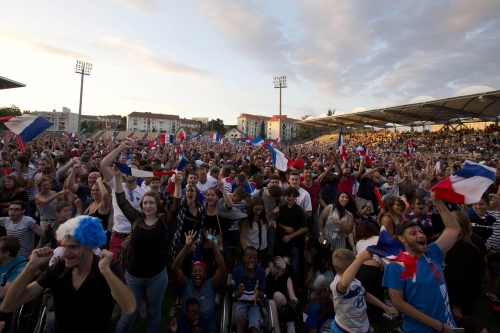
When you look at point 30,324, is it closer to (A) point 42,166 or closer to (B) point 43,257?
(B) point 43,257

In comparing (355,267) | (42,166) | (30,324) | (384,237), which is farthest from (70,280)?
(42,166)

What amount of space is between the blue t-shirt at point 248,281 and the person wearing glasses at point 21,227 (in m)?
2.96

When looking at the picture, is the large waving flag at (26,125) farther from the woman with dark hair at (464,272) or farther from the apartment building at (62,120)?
the apartment building at (62,120)

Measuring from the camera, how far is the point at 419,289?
8.00 ft

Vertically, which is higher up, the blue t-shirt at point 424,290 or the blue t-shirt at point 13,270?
the blue t-shirt at point 424,290

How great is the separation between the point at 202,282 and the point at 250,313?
0.71 m

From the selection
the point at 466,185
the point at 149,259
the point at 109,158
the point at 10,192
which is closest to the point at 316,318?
the point at 149,259

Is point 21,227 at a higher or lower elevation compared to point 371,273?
higher

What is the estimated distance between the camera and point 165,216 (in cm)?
340

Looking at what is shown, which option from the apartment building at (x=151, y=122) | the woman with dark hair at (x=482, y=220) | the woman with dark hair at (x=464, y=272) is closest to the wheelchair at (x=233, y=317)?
the woman with dark hair at (x=464, y=272)

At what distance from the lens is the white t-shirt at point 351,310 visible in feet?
9.23

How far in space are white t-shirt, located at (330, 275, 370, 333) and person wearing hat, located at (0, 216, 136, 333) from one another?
1893 mm

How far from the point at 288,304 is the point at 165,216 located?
77.6 inches

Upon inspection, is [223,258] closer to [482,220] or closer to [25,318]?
[25,318]
